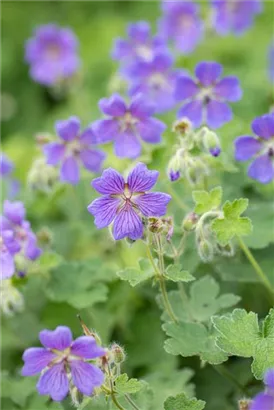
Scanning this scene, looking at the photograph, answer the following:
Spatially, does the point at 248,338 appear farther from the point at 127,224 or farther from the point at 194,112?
the point at 194,112

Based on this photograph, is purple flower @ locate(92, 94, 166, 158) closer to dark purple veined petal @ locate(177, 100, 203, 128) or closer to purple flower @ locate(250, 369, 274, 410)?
dark purple veined petal @ locate(177, 100, 203, 128)

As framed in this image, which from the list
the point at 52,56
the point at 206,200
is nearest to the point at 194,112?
the point at 206,200

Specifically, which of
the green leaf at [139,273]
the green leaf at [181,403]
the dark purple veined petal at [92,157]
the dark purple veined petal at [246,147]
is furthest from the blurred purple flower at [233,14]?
the green leaf at [181,403]

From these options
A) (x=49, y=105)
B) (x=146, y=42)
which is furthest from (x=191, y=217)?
(x=49, y=105)

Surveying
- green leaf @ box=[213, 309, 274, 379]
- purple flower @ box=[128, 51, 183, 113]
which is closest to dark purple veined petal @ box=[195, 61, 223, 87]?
purple flower @ box=[128, 51, 183, 113]

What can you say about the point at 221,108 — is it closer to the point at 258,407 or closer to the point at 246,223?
the point at 246,223
